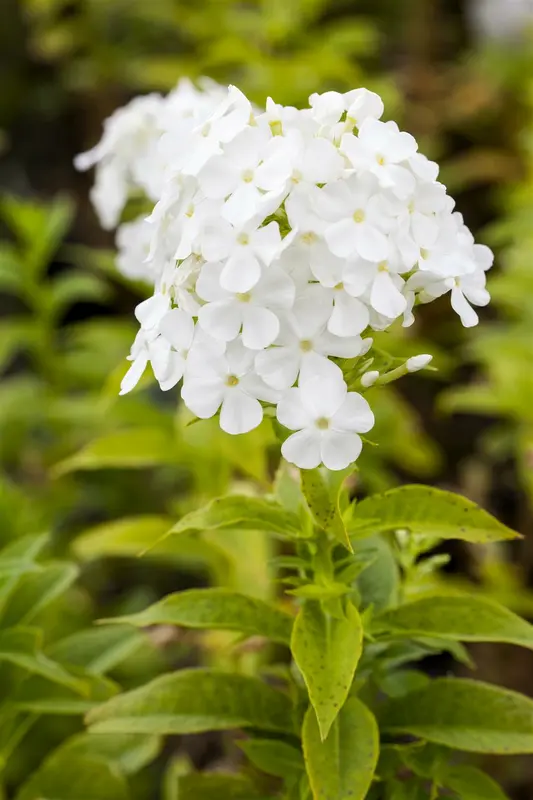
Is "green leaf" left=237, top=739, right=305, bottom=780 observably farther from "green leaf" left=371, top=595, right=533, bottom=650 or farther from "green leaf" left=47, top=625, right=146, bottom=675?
"green leaf" left=47, top=625, right=146, bottom=675

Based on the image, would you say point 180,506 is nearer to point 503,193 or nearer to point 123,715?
point 123,715

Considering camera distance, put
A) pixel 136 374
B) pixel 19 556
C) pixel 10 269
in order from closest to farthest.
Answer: pixel 136 374, pixel 19 556, pixel 10 269

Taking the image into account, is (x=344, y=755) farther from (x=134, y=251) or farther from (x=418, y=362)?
(x=134, y=251)

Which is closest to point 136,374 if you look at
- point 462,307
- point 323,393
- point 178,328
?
point 178,328

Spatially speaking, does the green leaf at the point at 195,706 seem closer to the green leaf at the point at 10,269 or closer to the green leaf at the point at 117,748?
the green leaf at the point at 117,748

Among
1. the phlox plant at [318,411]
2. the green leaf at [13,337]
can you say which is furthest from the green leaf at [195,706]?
the green leaf at [13,337]

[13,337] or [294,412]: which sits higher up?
[294,412]

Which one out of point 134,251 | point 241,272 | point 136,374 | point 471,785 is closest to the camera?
point 241,272

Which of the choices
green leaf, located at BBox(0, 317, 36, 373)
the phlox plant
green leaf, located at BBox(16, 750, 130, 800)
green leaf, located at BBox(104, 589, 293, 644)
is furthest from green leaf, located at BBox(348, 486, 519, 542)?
green leaf, located at BBox(0, 317, 36, 373)
